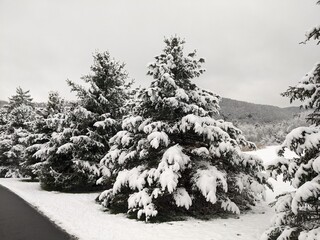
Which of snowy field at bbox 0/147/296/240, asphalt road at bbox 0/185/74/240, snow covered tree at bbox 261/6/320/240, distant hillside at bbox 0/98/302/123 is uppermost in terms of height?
distant hillside at bbox 0/98/302/123

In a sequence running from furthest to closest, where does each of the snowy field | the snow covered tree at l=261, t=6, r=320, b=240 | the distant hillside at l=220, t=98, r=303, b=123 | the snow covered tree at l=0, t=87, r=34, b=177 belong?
the distant hillside at l=220, t=98, r=303, b=123 → the snow covered tree at l=0, t=87, r=34, b=177 → the snowy field → the snow covered tree at l=261, t=6, r=320, b=240

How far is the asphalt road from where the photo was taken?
25.5 ft

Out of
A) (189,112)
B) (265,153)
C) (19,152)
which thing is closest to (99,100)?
(189,112)

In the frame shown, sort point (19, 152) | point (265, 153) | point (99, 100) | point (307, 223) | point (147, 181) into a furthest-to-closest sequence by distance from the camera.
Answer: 1. point (19, 152)
2. point (265, 153)
3. point (99, 100)
4. point (147, 181)
5. point (307, 223)

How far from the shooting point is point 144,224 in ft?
29.4

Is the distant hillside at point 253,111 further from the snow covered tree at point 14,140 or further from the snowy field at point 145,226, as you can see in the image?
the snowy field at point 145,226

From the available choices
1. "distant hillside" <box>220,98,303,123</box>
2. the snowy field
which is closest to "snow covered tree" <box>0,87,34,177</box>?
the snowy field

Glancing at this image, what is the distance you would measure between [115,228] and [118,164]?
3.36 meters

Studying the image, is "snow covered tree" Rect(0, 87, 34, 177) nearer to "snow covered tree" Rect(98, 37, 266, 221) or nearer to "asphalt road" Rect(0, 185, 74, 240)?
"asphalt road" Rect(0, 185, 74, 240)

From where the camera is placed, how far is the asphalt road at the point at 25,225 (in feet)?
25.5

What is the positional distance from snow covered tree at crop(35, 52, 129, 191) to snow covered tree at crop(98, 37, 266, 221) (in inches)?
171

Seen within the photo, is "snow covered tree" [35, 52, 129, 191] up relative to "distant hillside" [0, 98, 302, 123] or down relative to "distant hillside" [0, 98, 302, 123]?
down

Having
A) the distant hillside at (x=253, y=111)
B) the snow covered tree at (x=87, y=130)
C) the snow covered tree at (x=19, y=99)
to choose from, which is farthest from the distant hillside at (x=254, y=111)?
the snow covered tree at (x=87, y=130)

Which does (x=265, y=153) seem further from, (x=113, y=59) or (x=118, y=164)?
(x=118, y=164)
